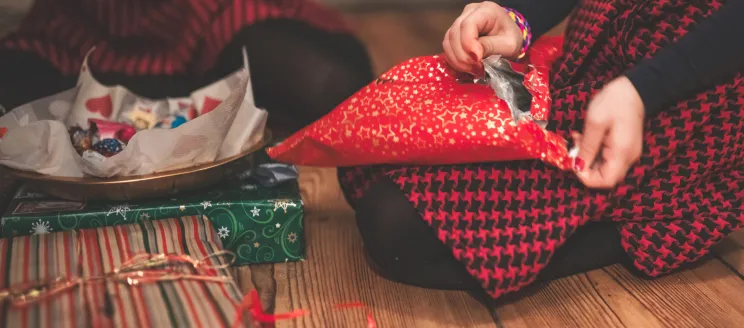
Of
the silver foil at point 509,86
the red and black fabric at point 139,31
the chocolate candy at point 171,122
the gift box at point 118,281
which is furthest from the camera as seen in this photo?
the red and black fabric at point 139,31

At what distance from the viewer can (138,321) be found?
64 centimetres

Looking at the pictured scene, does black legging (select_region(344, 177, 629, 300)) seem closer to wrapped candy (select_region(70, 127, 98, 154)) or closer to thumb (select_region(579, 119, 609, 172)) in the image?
thumb (select_region(579, 119, 609, 172))

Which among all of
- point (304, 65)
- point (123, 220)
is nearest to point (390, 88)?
point (123, 220)

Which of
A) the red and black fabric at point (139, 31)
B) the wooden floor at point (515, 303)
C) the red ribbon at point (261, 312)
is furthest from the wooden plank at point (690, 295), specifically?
the red and black fabric at point (139, 31)

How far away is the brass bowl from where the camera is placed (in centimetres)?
80

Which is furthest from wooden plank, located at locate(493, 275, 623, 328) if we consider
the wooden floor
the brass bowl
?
the brass bowl

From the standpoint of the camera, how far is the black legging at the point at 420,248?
31.0 inches

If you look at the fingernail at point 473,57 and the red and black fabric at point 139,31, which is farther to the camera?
the red and black fabric at point 139,31

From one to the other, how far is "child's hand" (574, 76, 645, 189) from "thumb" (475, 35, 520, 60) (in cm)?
13

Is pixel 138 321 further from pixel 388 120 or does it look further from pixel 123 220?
pixel 388 120

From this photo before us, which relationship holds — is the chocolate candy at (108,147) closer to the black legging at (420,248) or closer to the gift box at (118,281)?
the gift box at (118,281)

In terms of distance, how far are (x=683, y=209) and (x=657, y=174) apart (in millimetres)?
52

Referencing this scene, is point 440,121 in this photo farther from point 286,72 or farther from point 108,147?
point 286,72

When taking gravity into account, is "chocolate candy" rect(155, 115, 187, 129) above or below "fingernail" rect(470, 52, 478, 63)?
below
